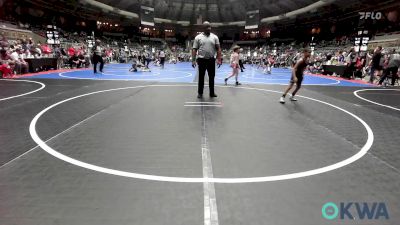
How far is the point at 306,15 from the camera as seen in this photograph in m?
45.0

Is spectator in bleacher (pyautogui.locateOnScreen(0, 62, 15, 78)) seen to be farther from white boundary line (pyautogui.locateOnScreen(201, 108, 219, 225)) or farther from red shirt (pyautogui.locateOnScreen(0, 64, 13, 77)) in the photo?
white boundary line (pyautogui.locateOnScreen(201, 108, 219, 225))

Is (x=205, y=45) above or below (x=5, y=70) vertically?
above

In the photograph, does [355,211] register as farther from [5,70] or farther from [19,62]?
Answer: [19,62]

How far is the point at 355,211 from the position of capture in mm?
2379

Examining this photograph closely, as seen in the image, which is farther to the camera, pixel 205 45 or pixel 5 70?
pixel 5 70

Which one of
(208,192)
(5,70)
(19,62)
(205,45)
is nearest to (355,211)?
(208,192)

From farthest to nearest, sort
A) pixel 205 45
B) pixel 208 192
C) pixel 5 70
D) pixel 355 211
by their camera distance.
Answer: pixel 5 70 < pixel 205 45 < pixel 208 192 < pixel 355 211

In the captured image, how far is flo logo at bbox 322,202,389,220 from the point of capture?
7.53 feet

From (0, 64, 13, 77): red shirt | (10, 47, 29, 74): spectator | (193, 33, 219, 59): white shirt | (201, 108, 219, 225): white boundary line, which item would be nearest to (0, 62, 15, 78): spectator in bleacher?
(0, 64, 13, 77): red shirt

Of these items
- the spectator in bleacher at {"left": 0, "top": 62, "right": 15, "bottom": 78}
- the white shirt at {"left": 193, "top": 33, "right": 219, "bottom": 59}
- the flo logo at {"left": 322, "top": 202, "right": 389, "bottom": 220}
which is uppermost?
the white shirt at {"left": 193, "top": 33, "right": 219, "bottom": 59}

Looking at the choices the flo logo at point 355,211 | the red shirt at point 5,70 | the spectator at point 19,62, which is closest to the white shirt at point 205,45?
the flo logo at point 355,211

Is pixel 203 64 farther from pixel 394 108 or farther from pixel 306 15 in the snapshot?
pixel 306 15

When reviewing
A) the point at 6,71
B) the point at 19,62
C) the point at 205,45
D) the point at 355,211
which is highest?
the point at 205,45

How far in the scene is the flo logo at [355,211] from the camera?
7.53ft
